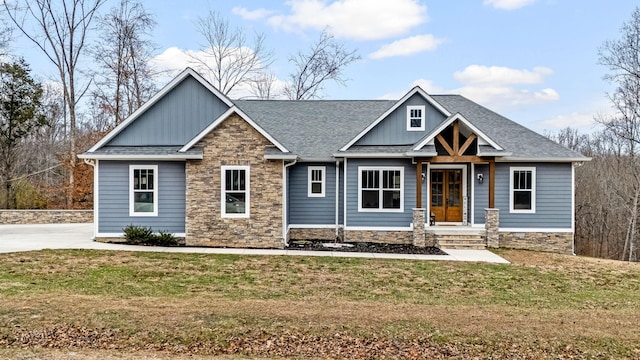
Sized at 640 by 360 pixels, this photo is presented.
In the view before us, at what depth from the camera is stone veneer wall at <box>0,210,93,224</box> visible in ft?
69.6

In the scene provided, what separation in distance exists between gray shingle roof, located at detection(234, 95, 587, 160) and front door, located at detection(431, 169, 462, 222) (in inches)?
81.4

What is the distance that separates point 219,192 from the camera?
44.7 feet

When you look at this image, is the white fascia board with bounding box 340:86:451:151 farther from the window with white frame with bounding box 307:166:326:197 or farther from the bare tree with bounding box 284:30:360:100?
the bare tree with bounding box 284:30:360:100

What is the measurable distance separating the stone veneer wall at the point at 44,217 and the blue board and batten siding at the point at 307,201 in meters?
12.9

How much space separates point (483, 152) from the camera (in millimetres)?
14445

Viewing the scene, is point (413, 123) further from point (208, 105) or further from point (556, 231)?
point (208, 105)

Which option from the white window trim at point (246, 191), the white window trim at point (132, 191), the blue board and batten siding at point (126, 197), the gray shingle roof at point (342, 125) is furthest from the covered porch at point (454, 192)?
the white window trim at point (132, 191)

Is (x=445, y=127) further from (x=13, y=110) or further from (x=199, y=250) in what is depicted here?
(x=13, y=110)

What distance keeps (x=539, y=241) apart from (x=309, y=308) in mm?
11435

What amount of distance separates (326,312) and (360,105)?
14.1 meters

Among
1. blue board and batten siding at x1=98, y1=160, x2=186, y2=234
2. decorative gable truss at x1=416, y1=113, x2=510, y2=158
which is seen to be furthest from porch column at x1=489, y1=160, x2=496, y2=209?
blue board and batten siding at x1=98, y1=160, x2=186, y2=234

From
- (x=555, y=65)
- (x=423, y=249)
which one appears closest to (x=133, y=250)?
(x=423, y=249)

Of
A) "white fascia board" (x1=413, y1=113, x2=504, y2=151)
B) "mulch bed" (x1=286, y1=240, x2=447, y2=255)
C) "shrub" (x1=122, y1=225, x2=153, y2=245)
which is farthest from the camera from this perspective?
"white fascia board" (x1=413, y1=113, x2=504, y2=151)

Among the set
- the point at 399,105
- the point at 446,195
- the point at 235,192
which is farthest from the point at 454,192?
the point at 235,192
